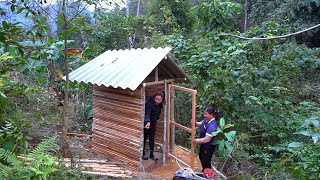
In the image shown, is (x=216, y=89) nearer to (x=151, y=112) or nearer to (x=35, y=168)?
(x=151, y=112)

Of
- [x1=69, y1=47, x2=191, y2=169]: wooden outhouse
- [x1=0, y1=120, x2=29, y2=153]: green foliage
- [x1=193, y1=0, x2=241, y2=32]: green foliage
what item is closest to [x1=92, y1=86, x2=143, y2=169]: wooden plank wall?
[x1=69, y1=47, x2=191, y2=169]: wooden outhouse

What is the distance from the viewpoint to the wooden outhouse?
497 centimetres

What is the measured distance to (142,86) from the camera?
16.1 ft

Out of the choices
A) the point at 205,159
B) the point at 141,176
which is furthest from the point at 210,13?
the point at 141,176

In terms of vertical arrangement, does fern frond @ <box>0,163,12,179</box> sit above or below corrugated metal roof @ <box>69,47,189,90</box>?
below

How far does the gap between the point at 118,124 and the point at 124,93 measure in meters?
0.66

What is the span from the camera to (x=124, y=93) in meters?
5.21

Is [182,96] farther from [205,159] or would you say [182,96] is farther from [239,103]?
[205,159]

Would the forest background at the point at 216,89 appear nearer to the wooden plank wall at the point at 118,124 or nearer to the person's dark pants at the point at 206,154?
the person's dark pants at the point at 206,154

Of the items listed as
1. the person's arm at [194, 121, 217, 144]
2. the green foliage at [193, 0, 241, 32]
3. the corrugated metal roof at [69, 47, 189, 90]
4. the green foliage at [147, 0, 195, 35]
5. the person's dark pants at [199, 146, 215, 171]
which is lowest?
the person's dark pants at [199, 146, 215, 171]

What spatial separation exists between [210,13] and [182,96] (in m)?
2.22

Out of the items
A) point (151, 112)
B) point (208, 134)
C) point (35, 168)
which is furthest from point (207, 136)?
point (35, 168)

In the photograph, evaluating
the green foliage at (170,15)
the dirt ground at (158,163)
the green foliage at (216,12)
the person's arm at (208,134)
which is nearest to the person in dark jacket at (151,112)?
the dirt ground at (158,163)

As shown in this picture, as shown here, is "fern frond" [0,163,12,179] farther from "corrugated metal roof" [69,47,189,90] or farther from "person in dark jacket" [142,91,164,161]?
"person in dark jacket" [142,91,164,161]
